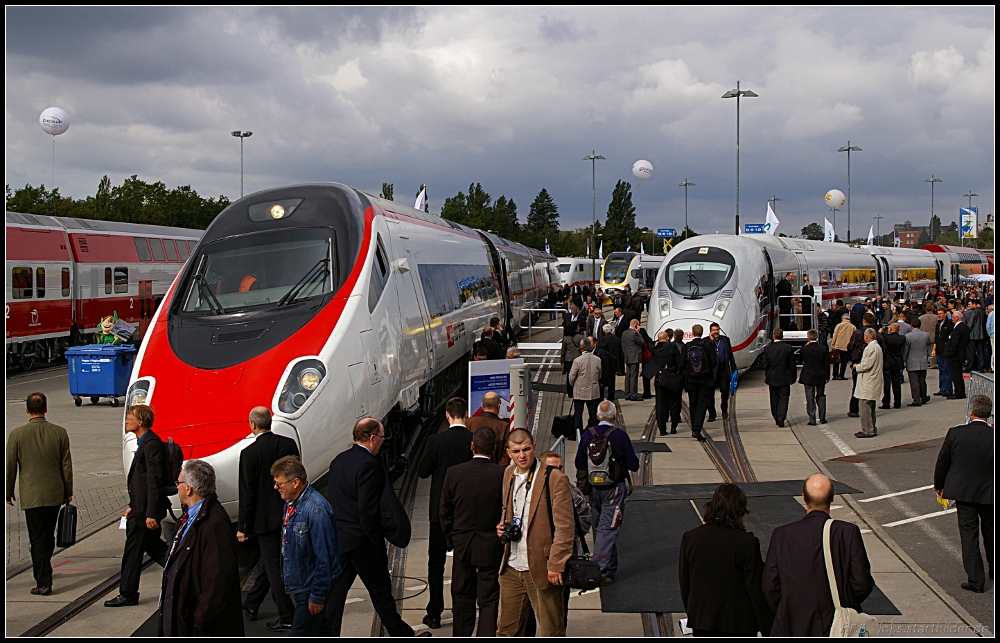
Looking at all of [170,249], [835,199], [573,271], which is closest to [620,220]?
[573,271]

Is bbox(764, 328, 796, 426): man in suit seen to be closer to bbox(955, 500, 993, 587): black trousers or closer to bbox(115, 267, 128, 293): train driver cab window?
bbox(955, 500, 993, 587): black trousers

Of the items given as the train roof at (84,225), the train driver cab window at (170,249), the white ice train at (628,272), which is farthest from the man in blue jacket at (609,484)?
the white ice train at (628,272)

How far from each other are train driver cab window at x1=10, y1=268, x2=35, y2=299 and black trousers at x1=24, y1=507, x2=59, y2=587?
1923 centimetres

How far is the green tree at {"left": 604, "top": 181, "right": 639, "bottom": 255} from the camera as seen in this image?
127188 mm

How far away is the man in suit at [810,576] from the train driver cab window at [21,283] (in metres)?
Answer: 24.6

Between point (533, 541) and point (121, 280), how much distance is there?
2820 cm

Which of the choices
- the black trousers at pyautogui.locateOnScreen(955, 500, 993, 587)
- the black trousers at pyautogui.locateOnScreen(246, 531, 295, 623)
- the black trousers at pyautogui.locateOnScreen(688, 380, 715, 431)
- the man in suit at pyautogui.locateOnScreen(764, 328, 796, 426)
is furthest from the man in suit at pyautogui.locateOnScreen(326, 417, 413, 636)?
the man in suit at pyautogui.locateOnScreen(764, 328, 796, 426)

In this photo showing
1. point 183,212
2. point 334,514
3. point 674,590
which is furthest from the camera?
point 183,212

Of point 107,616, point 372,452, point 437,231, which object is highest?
point 437,231

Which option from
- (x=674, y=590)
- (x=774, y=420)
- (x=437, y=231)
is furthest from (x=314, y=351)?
(x=774, y=420)

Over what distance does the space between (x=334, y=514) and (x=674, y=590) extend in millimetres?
3199

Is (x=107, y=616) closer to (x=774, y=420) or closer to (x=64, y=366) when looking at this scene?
(x=774, y=420)

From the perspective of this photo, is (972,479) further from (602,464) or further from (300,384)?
(300,384)

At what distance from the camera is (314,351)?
949cm
